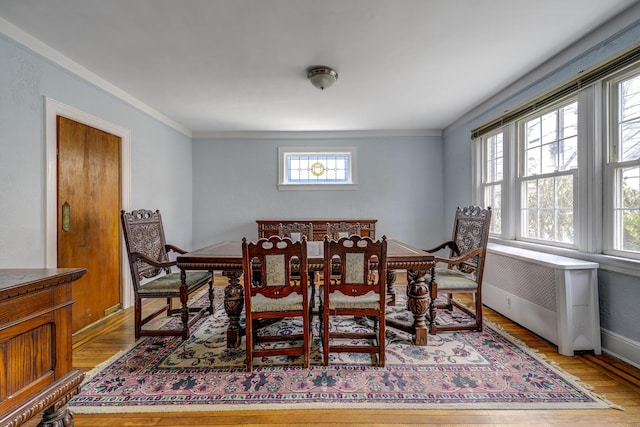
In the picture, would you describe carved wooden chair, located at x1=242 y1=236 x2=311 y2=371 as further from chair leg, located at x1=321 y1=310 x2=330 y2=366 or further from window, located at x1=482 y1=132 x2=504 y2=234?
window, located at x1=482 y1=132 x2=504 y2=234

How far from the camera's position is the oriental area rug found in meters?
1.63

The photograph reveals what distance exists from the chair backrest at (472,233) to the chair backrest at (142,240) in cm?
289

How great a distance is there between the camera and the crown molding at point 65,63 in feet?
6.65

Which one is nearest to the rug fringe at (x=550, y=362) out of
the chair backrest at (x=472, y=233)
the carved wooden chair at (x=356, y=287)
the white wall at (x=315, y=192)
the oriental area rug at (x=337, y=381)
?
the oriental area rug at (x=337, y=381)

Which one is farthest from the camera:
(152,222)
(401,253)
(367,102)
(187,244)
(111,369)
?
(187,244)

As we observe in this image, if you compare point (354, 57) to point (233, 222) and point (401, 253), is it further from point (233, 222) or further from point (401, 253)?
point (233, 222)

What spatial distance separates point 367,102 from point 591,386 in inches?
130

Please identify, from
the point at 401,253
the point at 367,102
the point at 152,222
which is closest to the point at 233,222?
the point at 152,222

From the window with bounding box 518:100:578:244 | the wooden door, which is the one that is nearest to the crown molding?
the wooden door

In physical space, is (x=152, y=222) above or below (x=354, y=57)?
below

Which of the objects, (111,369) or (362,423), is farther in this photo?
(111,369)

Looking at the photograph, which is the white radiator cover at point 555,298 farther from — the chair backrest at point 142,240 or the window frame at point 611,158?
the chair backrest at point 142,240

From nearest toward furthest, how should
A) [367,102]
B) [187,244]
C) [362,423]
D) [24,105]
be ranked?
[362,423] → [24,105] → [367,102] → [187,244]

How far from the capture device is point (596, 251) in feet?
7.22
